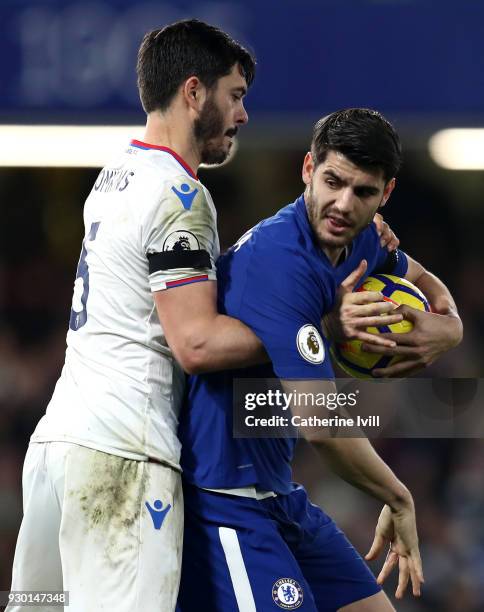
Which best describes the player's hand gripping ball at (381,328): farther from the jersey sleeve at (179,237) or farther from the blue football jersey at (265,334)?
the jersey sleeve at (179,237)

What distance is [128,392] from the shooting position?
314cm

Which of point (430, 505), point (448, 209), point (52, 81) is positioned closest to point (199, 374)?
point (52, 81)

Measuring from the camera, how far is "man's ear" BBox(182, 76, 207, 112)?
3430mm

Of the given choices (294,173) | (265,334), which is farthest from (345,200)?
(294,173)

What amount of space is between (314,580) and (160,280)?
110cm

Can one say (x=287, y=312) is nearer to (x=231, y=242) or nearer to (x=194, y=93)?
(x=194, y=93)

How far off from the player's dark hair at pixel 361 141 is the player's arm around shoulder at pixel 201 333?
62 cm

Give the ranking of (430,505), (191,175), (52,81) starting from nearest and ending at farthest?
1. (191,175)
2. (52,81)
3. (430,505)

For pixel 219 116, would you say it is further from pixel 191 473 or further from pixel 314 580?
pixel 314 580

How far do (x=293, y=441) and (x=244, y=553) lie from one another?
0.40m

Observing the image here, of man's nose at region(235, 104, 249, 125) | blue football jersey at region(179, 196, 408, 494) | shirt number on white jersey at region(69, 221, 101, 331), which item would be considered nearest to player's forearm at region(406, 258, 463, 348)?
blue football jersey at region(179, 196, 408, 494)

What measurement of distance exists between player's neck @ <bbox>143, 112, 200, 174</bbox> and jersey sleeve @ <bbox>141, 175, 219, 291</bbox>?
0.23 m

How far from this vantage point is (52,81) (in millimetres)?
6191

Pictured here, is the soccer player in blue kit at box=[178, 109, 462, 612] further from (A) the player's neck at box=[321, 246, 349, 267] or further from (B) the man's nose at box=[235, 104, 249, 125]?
(B) the man's nose at box=[235, 104, 249, 125]
